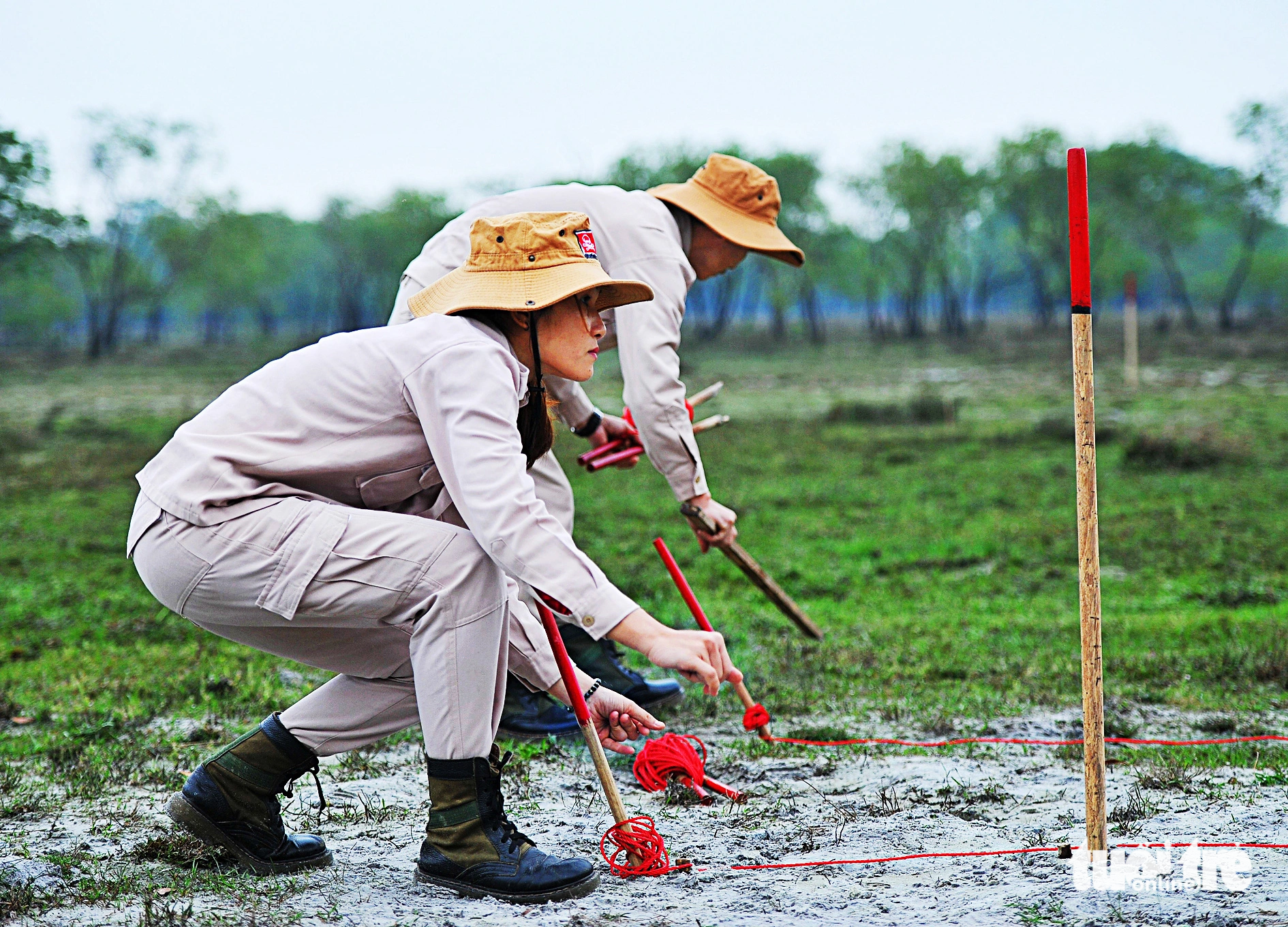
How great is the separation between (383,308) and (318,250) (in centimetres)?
1583

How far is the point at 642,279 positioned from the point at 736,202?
0.62 m

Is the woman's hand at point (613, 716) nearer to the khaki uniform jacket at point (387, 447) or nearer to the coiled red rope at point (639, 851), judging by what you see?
the coiled red rope at point (639, 851)

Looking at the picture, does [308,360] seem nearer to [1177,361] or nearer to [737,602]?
[737,602]

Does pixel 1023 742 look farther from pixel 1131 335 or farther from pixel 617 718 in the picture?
pixel 1131 335

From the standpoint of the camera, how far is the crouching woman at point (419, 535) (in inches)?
113

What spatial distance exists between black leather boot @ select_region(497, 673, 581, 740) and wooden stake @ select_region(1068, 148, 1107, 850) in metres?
2.05

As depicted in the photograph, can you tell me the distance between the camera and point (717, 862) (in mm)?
3439

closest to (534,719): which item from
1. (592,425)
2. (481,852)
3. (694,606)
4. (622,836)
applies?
(694,606)

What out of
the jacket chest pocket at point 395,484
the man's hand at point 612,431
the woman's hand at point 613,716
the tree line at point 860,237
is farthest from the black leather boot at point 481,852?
the tree line at point 860,237

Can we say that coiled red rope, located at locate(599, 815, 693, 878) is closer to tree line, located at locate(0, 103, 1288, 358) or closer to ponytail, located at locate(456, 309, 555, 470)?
ponytail, located at locate(456, 309, 555, 470)

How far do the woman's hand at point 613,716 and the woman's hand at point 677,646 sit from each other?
2.13ft

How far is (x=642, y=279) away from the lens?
4816 millimetres

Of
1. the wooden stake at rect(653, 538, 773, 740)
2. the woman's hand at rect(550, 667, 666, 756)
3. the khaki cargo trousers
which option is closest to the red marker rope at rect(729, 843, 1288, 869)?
the woman's hand at rect(550, 667, 666, 756)

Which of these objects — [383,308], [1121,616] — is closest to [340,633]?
[1121,616]
